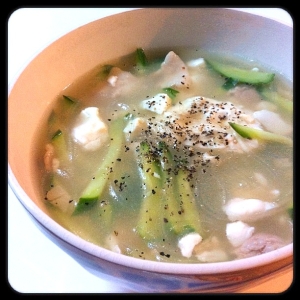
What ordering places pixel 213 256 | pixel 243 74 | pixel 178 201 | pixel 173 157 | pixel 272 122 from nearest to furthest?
pixel 213 256 → pixel 178 201 → pixel 173 157 → pixel 272 122 → pixel 243 74

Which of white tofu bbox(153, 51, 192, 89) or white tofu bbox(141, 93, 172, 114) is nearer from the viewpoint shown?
white tofu bbox(141, 93, 172, 114)

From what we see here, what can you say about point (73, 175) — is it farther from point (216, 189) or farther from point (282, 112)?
point (282, 112)

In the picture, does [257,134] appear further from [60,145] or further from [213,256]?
[60,145]

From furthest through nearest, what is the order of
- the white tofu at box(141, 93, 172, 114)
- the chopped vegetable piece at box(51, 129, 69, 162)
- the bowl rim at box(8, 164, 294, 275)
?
the white tofu at box(141, 93, 172, 114)
the chopped vegetable piece at box(51, 129, 69, 162)
the bowl rim at box(8, 164, 294, 275)

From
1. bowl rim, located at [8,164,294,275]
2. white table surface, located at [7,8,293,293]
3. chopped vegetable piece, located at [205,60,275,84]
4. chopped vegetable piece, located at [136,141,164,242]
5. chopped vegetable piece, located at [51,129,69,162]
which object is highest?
bowl rim, located at [8,164,294,275]

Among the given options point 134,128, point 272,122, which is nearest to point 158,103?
point 134,128

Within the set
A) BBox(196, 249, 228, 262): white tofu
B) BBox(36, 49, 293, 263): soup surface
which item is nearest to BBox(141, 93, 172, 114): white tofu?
BBox(36, 49, 293, 263): soup surface

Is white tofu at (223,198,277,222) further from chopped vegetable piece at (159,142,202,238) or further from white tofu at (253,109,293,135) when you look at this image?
white tofu at (253,109,293,135)
